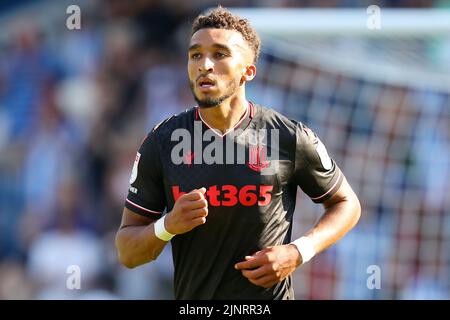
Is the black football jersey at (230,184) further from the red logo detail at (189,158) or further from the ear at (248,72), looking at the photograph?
the ear at (248,72)

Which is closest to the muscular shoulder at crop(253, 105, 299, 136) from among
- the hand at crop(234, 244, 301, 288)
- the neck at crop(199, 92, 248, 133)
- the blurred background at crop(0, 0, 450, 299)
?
the neck at crop(199, 92, 248, 133)

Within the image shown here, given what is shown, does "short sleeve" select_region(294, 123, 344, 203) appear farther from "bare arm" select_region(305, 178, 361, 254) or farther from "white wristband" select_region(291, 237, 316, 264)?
"white wristband" select_region(291, 237, 316, 264)

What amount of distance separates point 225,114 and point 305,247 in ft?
2.39

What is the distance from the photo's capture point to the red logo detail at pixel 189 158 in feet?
12.5

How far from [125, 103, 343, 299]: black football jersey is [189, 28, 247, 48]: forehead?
1.12 feet

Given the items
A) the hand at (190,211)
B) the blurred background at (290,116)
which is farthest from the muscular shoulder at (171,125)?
the blurred background at (290,116)

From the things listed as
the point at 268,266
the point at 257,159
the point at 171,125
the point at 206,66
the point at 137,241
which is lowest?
the point at 268,266

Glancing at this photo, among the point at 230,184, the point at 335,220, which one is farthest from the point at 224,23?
the point at 335,220

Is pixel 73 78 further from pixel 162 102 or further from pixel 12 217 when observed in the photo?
pixel 12 217

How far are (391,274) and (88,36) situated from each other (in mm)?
3604

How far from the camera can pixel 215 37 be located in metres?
3.78

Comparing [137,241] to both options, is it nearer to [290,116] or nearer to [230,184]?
[230,184]

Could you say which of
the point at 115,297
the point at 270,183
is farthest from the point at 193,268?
the point at 115,297

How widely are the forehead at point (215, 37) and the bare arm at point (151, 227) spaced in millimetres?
745
